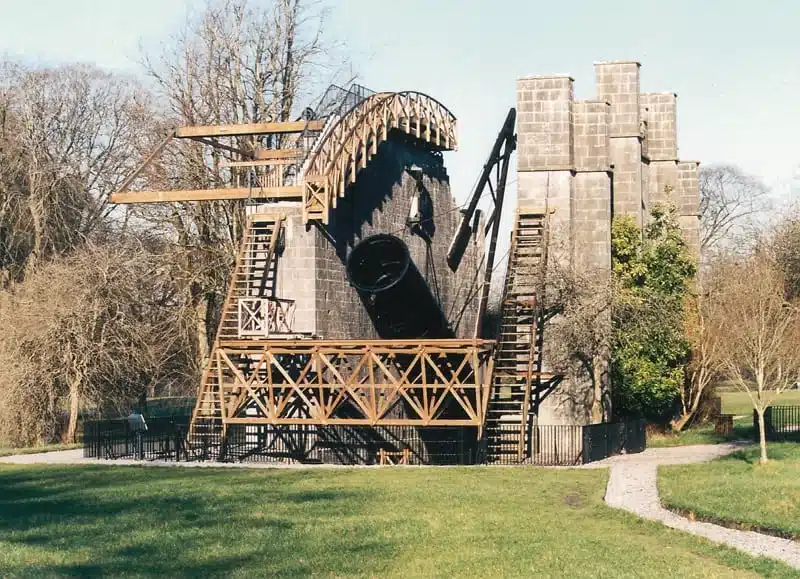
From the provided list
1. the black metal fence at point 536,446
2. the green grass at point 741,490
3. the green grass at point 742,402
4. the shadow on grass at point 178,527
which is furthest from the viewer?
the green grass at point 742,402

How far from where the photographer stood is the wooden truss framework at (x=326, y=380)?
1182 inches

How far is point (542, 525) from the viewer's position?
1870 centimetres

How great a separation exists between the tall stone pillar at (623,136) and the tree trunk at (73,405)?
17.8 metres

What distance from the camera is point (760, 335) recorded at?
26984 mm

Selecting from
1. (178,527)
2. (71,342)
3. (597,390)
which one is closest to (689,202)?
(597,390)

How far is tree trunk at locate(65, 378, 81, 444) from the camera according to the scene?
129ft

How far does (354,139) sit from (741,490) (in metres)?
16.7

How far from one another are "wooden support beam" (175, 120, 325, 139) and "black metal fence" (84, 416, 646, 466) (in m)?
7.89

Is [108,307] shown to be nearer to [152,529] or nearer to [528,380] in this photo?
[528,380]

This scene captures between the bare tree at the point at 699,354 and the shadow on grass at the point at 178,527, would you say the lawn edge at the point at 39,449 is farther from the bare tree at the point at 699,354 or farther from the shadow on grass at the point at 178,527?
the bare tree at the point at 699,354

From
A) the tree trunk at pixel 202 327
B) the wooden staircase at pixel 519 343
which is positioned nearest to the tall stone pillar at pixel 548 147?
the wooden staircase at pixel 519 343

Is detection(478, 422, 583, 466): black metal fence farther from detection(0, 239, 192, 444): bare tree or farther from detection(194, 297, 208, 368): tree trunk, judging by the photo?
detection(194, 297, 208, 368): tree trunk

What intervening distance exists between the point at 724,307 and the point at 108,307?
19628 millimetres

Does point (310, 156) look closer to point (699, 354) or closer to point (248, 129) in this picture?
point (248, 129)
